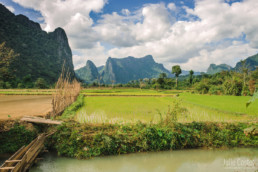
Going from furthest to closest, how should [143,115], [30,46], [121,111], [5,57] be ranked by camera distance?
[30,46]
[121,111]
[143,115]
[5,57]

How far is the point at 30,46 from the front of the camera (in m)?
70.9

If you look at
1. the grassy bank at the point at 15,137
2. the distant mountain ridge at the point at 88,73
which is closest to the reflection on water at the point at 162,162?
the grassy bank at the point at 15,137

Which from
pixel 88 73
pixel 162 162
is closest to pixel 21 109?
pixel 162 162

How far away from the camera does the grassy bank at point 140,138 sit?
18.2ft

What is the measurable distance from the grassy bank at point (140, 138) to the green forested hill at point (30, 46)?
36.7 meters

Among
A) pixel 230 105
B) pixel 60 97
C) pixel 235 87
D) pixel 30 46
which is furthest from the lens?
pixel 30 46

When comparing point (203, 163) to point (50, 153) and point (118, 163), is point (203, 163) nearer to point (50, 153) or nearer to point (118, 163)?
point (118, 163)

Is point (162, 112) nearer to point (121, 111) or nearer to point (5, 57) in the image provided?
point (121, 111)

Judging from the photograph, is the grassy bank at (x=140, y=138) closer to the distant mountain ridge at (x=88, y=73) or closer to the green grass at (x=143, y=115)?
the green grass at (x=143, y=115)

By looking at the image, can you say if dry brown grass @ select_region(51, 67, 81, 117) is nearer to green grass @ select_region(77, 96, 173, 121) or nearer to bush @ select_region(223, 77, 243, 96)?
green grass @ select_region(77, 96, 173, 121)

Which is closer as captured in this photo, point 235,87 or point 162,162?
point 162,162

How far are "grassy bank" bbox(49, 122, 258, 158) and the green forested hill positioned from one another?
36.7m

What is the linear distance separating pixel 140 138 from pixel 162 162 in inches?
43.0

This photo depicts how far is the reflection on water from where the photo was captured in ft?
16.4
